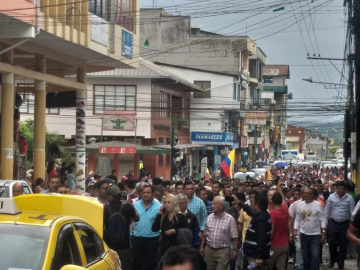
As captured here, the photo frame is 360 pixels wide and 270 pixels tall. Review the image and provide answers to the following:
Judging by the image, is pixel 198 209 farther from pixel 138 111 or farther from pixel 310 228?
pixel 138 111

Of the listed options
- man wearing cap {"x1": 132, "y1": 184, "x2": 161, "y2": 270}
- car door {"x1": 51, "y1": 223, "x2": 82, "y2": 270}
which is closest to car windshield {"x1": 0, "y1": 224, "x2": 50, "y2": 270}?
car door {"x1": 51, "y1": 223, "x2": 82, "y2": 270}

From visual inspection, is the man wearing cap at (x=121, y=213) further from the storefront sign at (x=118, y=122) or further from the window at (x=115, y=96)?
the window at (x=115, y=96)

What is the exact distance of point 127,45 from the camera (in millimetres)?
27500

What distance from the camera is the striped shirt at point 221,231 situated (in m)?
11.7

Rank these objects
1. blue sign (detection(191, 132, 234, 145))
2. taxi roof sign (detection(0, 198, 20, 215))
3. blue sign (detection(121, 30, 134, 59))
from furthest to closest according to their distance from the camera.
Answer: blue sign (detection(191, 132, 234, 145)) → blue sign (detection(121, 30, 134, 59)) → taxi roof sign (detection(0, 198, 20, 215))

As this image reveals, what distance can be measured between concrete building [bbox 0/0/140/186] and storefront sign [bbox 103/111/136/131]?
12334 millimetres

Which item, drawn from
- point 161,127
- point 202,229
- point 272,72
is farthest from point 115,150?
point 272,72

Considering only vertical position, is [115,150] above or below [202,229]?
above

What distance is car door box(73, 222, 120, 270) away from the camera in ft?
24.6

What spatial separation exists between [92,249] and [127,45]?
66.2ft

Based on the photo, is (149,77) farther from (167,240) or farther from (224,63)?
(167,240)

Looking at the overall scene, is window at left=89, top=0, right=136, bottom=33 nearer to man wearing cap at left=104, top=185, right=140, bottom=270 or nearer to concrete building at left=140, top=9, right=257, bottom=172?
man wearing cap at left=104, top=185, right=140, bottom=270

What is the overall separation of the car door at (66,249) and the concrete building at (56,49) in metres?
11.5

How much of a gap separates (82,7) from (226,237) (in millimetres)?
13794
